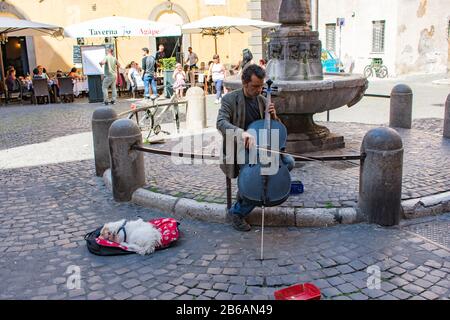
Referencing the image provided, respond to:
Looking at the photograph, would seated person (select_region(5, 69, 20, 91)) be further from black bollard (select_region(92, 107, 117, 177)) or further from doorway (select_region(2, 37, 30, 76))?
black bollard (select_region(92, 107, 117, 177))

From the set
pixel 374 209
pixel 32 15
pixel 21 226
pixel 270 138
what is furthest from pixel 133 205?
pixel 32 15

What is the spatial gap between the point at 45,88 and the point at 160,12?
6.45m

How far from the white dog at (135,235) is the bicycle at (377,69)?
23.2 metres

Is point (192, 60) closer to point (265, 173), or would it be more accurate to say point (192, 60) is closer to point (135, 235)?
point (135, 235)

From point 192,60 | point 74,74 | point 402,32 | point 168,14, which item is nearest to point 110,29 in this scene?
point 74,74

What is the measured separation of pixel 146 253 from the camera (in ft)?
16.0

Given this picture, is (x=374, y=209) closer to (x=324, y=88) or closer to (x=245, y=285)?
(x=245, y=285)

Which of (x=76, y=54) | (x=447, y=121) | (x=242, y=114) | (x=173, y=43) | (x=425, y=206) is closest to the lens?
(x=242, y=114)

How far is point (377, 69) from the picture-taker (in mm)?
26234

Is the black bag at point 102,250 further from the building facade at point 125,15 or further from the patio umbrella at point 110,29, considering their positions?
the building facade at point 125,15

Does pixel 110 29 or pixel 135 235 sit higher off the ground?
pixel 110 29

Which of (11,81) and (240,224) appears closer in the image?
(240,224)

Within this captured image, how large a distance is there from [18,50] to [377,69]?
661 inches

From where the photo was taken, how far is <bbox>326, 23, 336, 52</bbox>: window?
30.6m
